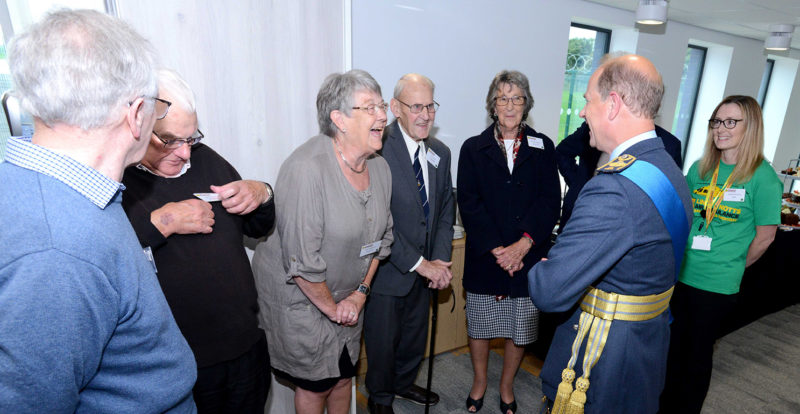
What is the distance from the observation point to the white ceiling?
12.5 feet

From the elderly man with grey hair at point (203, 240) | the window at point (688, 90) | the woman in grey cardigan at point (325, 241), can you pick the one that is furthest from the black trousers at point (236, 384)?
the window at point (688, 90)

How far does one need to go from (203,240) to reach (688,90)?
6691 millimetres

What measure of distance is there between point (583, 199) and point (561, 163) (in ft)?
4.01

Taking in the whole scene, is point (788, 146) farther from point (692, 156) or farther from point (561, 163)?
point (561, 163)

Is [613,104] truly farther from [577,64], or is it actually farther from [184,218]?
[577,64]

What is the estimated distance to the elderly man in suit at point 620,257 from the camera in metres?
1.17

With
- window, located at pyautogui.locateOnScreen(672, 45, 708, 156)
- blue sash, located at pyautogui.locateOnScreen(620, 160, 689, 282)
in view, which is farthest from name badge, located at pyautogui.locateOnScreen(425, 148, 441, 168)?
window, located at pyautogui.locateOnScreen(672, 45, 708, 156)

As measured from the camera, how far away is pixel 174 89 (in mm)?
1181

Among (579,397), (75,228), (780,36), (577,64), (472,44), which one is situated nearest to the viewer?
(75,228)

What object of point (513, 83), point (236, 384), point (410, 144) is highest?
point (513, 83)

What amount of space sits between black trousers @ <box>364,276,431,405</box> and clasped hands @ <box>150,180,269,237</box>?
2.82ft

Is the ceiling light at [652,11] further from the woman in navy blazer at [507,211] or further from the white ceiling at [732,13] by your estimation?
the woman in navy blazer at [507,211]

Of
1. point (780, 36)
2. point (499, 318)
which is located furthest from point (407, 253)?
point (780, 36)

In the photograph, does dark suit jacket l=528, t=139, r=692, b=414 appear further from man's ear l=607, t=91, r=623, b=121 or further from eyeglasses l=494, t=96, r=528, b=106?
eyeglasses l=494, t=96, r=528, b=106
